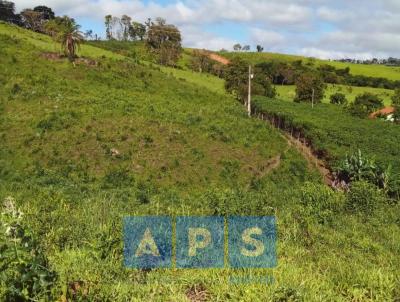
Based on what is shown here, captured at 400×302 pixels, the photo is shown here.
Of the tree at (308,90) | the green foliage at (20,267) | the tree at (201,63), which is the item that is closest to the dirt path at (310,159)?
the green foliage at (20,267)

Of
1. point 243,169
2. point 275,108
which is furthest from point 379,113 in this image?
point 243,169

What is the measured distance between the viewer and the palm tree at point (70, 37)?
48.7m

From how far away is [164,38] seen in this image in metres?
84.5

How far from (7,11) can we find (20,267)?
Answer: 9834cm

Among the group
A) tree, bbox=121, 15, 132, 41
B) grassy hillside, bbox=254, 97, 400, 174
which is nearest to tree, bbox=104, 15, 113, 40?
tree, bbox=121, 15, 132, 41

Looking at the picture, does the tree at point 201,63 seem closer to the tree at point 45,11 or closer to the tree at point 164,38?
the tree at point 164,38

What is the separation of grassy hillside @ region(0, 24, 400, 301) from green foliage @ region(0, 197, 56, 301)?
0.09 m

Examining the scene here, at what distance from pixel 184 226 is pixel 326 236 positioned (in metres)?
3.74

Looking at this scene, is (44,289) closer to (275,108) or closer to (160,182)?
(160,182)

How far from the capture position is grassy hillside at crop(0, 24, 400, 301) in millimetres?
6336

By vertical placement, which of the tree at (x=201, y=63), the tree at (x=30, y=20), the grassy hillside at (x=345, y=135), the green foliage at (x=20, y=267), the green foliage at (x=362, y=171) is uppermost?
the tree at (x=30, y=20)

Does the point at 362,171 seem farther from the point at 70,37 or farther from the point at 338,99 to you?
the point at 338,99

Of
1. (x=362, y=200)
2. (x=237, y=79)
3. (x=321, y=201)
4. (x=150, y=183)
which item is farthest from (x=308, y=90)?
(x=321, y=201)

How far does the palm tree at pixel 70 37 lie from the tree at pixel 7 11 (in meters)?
48.6
